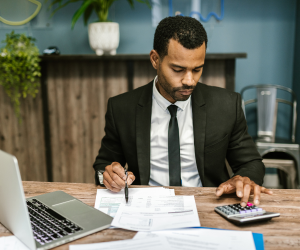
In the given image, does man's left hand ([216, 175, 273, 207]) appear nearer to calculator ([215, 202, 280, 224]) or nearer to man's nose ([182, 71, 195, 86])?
calculator ([215, 202, 280, 224])

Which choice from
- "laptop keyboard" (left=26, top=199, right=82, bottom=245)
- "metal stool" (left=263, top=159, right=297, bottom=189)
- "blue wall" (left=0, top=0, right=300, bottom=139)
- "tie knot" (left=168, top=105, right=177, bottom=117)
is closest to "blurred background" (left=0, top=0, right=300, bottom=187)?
"blue wall" (left=0, top=0, right=300, bottom=139)

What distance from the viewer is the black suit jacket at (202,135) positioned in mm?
1378

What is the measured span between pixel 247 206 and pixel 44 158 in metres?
2.25

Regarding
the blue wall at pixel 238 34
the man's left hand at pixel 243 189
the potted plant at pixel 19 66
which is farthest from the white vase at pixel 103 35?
the man's left hand at pixel 243 189

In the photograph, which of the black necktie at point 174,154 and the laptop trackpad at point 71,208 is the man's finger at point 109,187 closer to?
the laptop trackpad at point 71,208

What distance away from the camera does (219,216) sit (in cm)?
88

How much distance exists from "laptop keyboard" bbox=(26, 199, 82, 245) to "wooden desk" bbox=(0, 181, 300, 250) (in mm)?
46

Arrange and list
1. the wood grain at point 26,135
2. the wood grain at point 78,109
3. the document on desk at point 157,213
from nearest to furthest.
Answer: the document on desk at point 157,213 → the wood grain at point 78,109 → the wood grain at point 26,135

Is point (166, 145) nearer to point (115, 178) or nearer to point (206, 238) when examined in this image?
point (115, 178)

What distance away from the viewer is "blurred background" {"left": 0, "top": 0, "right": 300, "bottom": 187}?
8.32ft

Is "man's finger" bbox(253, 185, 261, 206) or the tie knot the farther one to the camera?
the tie knot

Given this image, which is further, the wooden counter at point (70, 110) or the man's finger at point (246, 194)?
the wooden counter at point (70, 110)

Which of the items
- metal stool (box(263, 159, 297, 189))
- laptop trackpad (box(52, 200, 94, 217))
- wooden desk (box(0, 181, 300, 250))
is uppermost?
laptop trackpad (box(52, 200, 94, 217))

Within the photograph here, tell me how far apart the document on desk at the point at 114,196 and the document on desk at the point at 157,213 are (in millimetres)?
28
